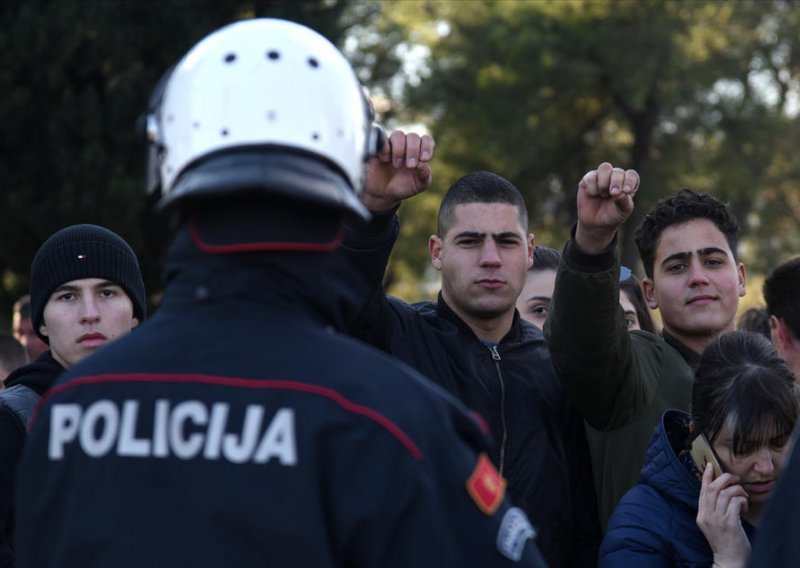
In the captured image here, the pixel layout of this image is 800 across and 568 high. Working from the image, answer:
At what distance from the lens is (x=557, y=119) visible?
31766mm

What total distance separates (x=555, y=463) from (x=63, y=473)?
2612 millimetres

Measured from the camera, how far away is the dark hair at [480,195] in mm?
5367

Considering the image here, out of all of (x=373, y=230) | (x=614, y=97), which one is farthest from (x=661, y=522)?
(x=614, y=97)

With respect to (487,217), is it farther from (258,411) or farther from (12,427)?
(258,411)

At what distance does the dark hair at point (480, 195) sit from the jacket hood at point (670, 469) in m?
1.22

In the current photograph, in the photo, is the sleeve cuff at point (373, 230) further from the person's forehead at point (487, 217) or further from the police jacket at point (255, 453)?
the police jacket at point (255, 453)

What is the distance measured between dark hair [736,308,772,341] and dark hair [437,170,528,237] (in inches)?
80.9

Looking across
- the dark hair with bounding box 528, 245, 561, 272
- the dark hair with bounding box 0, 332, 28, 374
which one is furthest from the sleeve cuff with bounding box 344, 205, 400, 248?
the dark hair with bounding box 0, 332, 28, 374

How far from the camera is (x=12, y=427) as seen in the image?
433 centimetres

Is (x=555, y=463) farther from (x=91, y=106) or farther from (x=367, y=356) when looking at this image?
(x=91, y=106)

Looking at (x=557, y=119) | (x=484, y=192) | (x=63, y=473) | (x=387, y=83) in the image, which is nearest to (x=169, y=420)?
→ (x=63, y=473)

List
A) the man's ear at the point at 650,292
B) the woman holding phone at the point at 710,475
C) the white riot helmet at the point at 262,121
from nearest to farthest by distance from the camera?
the white riot helmet at the point at 262,121 < the woman holding phone at the point at 710,475 < the man's ear at the point at 650,292

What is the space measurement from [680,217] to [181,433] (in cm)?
367

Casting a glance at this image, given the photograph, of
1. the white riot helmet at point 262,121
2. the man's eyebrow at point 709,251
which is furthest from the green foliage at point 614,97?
the white riot helmet at point 262,121
